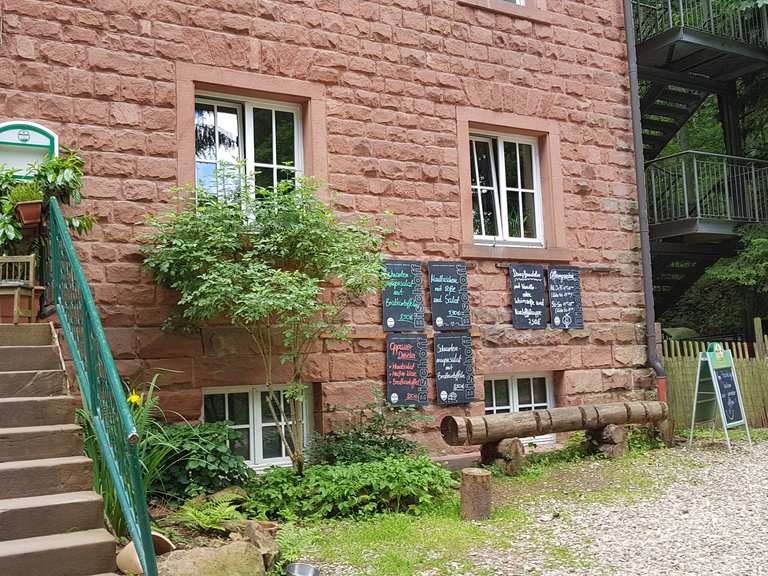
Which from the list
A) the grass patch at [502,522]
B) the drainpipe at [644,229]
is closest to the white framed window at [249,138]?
the grass patch at [502,522]

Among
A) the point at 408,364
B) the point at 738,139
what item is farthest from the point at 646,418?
A: the point at 738,139

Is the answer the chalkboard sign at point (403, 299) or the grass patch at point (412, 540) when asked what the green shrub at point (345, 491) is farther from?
the chalkboard sign at point (403, 299)

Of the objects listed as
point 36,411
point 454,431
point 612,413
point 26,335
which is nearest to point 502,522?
point 454,431

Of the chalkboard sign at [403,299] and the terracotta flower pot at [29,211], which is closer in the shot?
the terracotta flower pot at [29,211]

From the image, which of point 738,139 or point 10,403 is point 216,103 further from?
point 738,139

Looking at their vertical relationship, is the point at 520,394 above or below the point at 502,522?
above

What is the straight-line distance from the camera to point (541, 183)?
31.9 ft

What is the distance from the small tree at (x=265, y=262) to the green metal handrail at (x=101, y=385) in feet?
3.68

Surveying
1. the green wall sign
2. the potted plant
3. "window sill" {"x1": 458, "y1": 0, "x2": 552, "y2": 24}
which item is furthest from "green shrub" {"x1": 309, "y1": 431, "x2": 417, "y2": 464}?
"window sill" {"x1": 458, "y1": 0, "x2": 552, "y2": 24}

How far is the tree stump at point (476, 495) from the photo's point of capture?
6.10m

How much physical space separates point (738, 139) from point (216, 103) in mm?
11166

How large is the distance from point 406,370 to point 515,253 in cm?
205

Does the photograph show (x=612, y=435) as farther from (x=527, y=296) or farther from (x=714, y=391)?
(x=527, y=296)

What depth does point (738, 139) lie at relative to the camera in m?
14.9
